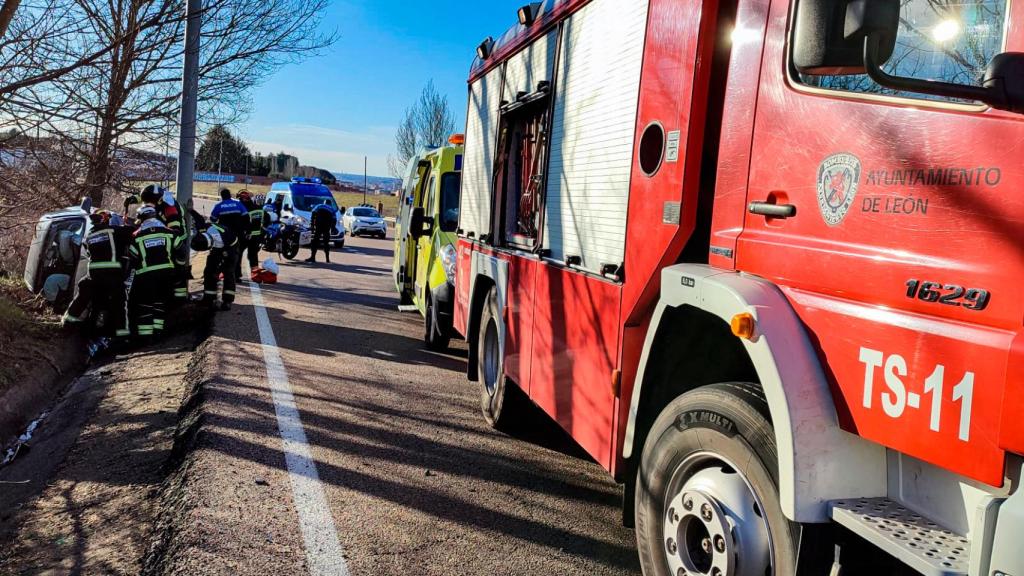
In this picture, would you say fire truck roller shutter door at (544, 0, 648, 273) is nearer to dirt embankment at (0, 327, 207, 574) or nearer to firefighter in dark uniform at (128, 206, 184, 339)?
dirt embankment at (0, 327, 207, 574)

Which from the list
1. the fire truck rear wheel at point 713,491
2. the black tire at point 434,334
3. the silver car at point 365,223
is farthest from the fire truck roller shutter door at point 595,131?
the silver car at point 365,223

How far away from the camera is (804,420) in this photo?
7.32 feet

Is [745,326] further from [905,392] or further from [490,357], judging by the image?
[490,357]

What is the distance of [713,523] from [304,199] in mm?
24157

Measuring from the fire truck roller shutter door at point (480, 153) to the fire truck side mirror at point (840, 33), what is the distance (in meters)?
4.04

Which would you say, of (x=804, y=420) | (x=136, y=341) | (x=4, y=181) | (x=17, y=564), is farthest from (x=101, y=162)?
(x=804, y=420)

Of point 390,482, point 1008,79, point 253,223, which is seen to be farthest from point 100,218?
point 1008,79

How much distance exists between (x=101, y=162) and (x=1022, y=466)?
1048 centimetres

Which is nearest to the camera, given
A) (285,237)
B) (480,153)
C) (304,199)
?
(480,153)

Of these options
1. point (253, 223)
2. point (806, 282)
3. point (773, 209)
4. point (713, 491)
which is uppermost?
point (773, 209)

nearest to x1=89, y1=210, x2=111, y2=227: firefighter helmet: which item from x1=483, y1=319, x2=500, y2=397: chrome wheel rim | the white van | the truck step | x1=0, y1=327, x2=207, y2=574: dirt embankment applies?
x1=0, y1=327, x2=207, y2=574: dirt embankment

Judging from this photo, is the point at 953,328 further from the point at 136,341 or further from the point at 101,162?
the point at 101,162

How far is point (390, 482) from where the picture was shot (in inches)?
181

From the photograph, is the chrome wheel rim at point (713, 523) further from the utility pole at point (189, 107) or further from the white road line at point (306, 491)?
the utility pole at point (189, 107)
